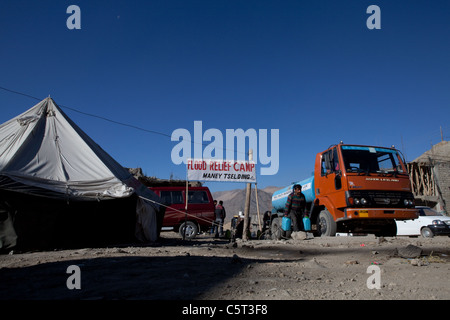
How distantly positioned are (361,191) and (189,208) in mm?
6527

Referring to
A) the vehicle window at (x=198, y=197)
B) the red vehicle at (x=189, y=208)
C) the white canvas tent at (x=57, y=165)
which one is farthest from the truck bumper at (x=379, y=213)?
the vehicle window at (x=198, y=197)

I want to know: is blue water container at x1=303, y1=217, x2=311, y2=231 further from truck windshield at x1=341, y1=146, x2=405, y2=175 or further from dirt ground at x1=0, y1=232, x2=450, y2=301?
dirt ground at x1=0, y1=232, x2=450, y2=301

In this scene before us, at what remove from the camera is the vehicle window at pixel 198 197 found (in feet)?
39.7

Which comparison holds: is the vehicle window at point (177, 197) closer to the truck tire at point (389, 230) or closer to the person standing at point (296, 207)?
the person standing at point (296, 207)

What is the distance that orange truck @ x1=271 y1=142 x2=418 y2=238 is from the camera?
754cm

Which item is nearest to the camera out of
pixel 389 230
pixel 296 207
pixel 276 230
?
pixel 389 230

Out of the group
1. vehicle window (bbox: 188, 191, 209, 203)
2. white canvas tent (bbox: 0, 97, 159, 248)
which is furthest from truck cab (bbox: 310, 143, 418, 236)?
white canvas tent (bbox: 0, 97, 159, 248)

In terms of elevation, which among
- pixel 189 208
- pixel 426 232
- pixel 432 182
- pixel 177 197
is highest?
pixel 432 182

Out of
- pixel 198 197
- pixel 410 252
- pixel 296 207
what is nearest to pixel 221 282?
pixel 410 252

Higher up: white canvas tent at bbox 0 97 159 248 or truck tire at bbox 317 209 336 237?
white canvas tent at bbox 0 97 159 248

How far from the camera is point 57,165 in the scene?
24.0ft

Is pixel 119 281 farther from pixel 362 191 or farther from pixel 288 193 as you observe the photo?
pixel 288 193

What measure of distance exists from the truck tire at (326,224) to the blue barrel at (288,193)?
1029 millimetres
